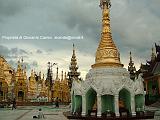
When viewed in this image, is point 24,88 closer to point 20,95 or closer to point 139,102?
point 20,95

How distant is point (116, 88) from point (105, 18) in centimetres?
822

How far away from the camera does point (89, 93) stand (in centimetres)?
2353

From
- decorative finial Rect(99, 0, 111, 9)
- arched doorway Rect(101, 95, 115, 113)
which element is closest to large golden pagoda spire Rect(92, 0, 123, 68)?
decorative finial Rect(99, 0, 111, 9)

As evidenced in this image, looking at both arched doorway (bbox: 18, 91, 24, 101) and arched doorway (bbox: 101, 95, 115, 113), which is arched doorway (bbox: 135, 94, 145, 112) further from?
arched doorway (bbox: 18, 91, 24, 101)

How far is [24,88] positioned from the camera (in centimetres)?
6159

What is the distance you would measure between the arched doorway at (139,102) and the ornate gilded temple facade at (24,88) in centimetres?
4097

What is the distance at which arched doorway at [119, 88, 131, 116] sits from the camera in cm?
2289

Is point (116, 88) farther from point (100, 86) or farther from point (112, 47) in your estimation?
point (112, 47)

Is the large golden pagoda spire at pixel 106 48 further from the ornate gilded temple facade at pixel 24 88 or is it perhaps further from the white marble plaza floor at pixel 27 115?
the ornate gilded temple facade at pixel 24 88

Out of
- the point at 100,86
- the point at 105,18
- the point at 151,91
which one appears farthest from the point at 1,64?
the point at 100,86

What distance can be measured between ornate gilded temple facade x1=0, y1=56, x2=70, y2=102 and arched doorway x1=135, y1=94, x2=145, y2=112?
40970 millimetres

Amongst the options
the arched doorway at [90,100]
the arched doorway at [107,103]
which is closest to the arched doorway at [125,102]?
the arched doorway at [107,103]

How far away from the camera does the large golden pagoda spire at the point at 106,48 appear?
82.4 feet

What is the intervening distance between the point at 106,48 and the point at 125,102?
17.5 ft
